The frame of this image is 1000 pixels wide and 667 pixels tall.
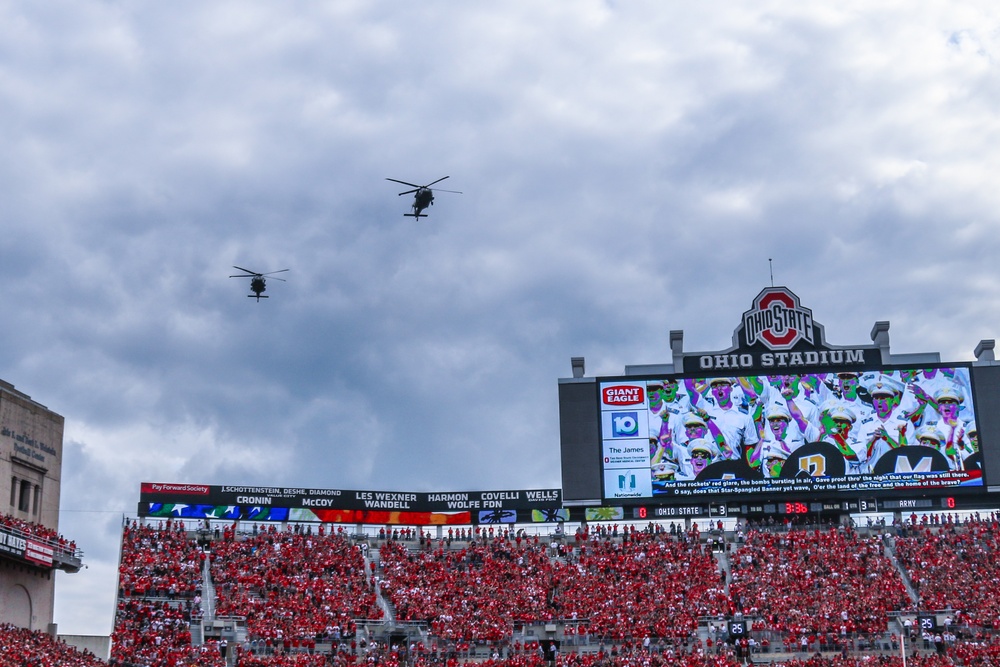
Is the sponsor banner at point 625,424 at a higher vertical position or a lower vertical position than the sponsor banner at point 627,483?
higher

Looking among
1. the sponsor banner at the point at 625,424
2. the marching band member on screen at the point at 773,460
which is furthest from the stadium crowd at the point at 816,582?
the sponsor banner at the point at 625,424

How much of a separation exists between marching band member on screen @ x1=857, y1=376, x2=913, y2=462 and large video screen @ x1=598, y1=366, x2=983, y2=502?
→ 2.0 inches

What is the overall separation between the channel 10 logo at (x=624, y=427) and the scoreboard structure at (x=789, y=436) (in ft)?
0.24

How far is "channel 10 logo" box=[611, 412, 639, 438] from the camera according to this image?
225 ft

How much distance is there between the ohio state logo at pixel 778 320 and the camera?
70125mm

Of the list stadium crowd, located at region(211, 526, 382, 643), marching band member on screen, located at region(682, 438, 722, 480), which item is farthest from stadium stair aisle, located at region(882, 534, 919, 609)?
stadium crowd, located at region(211, 526, 382, 643)

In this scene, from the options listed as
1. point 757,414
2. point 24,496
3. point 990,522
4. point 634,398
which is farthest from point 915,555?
point 24,496

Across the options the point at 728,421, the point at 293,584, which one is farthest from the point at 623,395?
the point at 293,584

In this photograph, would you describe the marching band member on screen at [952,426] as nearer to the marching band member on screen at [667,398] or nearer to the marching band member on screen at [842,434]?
the marching band member on screen at [842,434]

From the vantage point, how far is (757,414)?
2704 inches

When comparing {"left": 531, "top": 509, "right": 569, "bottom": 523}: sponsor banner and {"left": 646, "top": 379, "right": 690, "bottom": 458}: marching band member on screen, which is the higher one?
{"left": 646, "top": 379, "right": 690, "bottom": 458}: marching band member on screen

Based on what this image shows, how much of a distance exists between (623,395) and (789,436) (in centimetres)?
883

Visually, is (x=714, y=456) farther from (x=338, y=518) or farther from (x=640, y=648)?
(x=338, y=518)

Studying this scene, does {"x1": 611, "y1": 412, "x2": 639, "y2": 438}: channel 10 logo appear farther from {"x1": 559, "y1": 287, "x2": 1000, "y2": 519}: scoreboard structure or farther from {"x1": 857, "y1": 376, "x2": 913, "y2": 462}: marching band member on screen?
{"x1": 857, "y1": 376, "x2": 913, "y2": 462}: marching band member on screen
